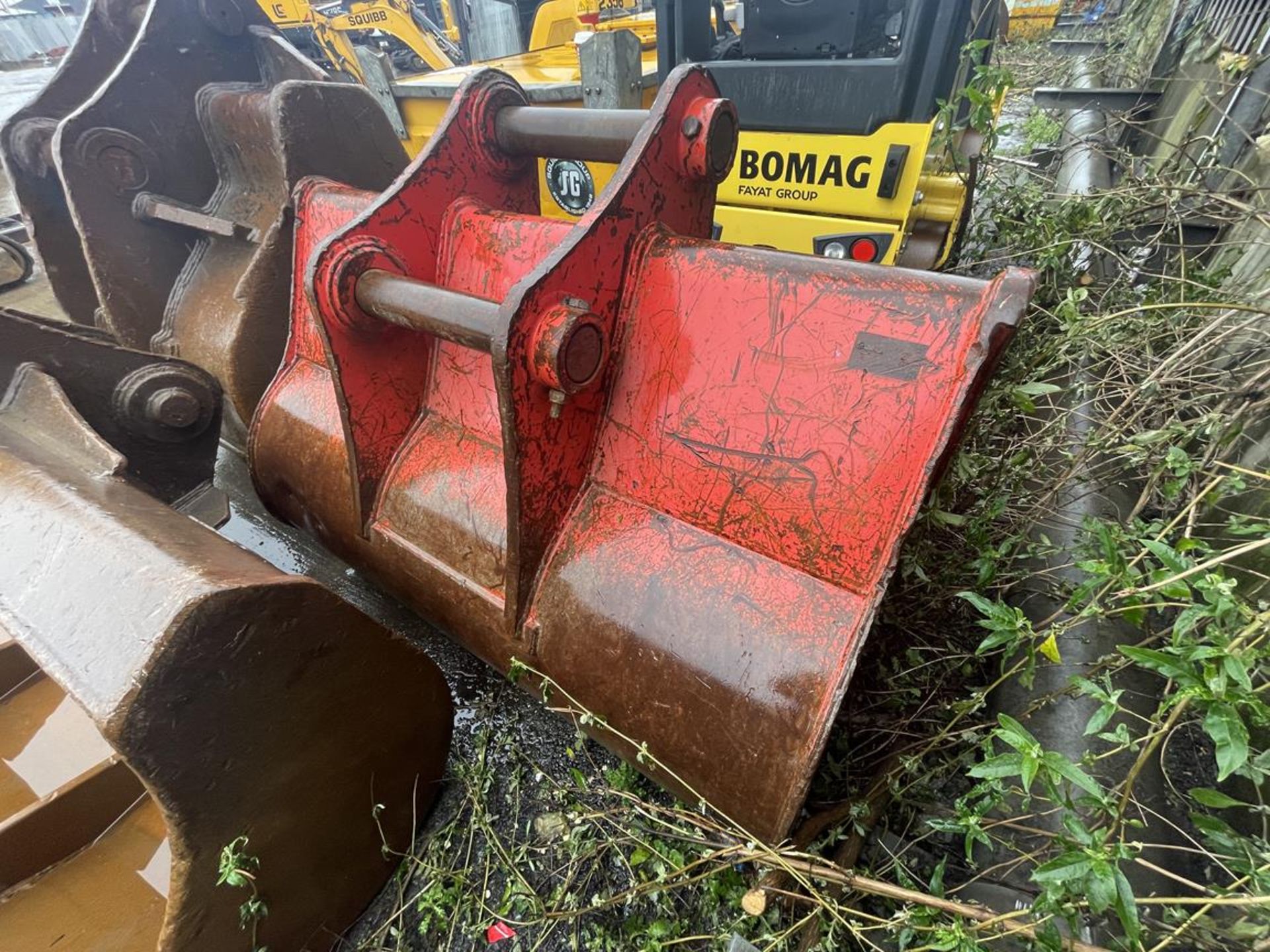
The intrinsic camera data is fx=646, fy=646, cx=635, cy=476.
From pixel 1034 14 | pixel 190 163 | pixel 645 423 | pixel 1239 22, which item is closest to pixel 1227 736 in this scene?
pixel 645 423

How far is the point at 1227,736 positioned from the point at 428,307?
67.0 inches

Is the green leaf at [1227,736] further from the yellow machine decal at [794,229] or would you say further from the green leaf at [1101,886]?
the yellow machine decal at [794,229]

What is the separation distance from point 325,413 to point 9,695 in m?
1.22

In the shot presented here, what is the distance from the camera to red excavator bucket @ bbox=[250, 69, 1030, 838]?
4.16 ft

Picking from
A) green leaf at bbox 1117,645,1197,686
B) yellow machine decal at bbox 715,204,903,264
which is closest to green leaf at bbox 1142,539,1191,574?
green leaf at bbox 1117,645,1197,686

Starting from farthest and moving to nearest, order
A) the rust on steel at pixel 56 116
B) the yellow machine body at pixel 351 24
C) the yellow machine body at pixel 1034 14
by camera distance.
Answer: the yellow machine body at pixel 1034 14
the yellow machine body at pixel 351 24
the rust on steel at pixel 56 116

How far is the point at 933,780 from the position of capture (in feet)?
5.56

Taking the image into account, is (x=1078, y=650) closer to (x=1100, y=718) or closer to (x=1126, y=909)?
(x=1100, y=718)

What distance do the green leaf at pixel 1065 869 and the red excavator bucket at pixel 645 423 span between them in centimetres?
37

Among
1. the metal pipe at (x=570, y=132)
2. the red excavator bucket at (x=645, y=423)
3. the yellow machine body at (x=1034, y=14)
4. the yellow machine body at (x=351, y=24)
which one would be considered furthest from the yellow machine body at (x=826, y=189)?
the yellow machine body at (x=1034, y=14)

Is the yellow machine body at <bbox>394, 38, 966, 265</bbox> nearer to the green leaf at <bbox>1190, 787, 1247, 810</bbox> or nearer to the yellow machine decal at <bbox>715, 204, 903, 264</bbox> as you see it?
the yellow machine decal at <bbox>715, 204, 903, 264</bbox>

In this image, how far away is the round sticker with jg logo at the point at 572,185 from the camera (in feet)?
12.2

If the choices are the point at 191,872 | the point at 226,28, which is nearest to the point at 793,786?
the point at 191,872

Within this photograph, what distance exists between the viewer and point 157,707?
1070 millimetres
